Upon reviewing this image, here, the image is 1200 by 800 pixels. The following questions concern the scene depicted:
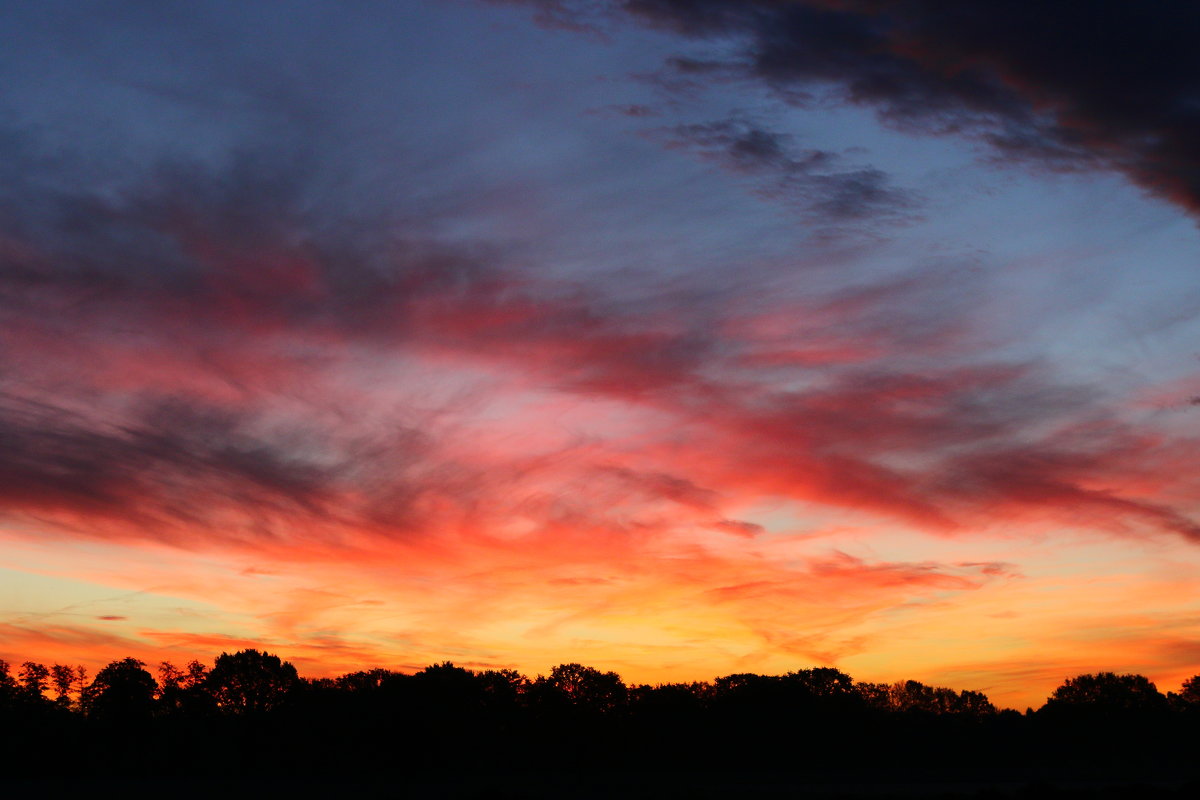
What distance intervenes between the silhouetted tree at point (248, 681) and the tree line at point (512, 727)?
29 centimetres

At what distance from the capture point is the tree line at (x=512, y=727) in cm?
14000

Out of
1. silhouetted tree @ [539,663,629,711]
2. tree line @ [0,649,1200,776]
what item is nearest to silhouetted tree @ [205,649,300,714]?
tree line @ [0,649,1200,776]

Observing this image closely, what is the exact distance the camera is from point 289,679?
597 feet

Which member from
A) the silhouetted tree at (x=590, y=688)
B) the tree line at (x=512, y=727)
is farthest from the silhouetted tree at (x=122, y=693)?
the silhouetted tree at (x=590, y=688)

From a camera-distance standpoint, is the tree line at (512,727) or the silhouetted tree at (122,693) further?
the silhouetted tree at (122,693)

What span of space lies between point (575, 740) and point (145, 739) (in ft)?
211

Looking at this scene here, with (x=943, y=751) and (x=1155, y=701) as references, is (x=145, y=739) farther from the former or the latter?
(x=1155, y=701)

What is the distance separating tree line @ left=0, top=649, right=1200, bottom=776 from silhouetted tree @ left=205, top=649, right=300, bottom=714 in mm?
287

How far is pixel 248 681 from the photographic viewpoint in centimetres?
17850

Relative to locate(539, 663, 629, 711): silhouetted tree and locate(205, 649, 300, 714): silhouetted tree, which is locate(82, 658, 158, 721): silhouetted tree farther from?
locate(539, 663, 629, 711): silhouetted tree

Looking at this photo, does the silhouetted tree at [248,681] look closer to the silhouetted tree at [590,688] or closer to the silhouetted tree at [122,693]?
the silhouetted tree at [122,693]

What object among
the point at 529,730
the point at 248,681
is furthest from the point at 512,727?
the point at 248,681

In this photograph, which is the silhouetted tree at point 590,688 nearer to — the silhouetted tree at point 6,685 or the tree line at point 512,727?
the tree line at point 512,727

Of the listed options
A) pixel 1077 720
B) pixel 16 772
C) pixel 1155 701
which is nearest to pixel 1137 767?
pixel 1077 720
